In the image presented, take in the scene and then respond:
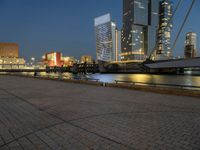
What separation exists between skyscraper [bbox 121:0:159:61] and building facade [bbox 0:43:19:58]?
117 metres

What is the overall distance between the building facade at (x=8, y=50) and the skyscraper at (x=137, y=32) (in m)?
117

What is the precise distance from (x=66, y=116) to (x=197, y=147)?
420 cm

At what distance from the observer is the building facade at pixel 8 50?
183500 millimetres

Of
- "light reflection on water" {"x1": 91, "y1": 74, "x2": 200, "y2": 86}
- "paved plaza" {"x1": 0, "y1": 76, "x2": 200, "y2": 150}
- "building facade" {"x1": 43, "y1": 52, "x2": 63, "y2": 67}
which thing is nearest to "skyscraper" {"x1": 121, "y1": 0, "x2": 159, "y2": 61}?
"building facade" {"x1": 43, "y1": 52, "x2": 63, "y2": 67}

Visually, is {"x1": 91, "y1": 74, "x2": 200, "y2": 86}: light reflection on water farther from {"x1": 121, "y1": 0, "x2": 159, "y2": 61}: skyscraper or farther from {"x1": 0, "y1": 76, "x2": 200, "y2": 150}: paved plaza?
{"x1": 121, "y1": 0, "x2": 159, "y2": 61}: skyscraper

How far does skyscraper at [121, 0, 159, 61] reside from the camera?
18488cm

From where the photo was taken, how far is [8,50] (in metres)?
187

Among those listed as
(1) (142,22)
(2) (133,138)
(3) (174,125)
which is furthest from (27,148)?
(1) (142,22)

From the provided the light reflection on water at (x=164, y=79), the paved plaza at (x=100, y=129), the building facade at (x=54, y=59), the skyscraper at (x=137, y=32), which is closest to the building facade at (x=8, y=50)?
the building facade at (x=54, y=59)

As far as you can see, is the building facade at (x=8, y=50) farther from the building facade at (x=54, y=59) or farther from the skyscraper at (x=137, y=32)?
the skyscraper at (x=137, y=32)

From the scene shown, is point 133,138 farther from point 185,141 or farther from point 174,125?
point 174,125

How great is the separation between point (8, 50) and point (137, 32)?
13890 centimetres

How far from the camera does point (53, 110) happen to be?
24.0 feet

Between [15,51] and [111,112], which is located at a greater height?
[15,51]
